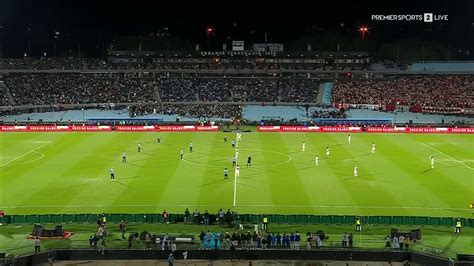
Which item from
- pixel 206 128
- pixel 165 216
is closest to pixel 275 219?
pixel 165 216

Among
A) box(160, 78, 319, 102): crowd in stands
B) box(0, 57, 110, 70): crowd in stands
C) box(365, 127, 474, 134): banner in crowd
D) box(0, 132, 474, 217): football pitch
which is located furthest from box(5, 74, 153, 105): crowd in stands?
box(365, 127, 474, 134): banner in crowd

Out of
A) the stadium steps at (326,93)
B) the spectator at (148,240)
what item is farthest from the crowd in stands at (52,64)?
the spectator at (148,240)

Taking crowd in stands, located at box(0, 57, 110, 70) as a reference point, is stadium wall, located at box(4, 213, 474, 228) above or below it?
below

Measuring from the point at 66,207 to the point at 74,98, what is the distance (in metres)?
66.0

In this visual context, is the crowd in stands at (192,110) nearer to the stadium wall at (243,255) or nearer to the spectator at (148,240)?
the spectator at (148,240)

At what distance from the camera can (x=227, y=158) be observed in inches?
2301

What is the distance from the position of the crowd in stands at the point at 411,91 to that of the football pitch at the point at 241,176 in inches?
1101

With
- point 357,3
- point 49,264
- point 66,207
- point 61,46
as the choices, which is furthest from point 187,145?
point 61,46

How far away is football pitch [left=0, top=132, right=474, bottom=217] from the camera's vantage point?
41219 millimetres

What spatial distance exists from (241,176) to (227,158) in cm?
825

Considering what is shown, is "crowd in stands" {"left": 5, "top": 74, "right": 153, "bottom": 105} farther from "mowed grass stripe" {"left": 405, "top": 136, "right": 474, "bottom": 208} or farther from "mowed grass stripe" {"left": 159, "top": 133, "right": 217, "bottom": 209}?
"mowed grass stripe" {"left": 405, "top": 136, "right": 474, "bottom": 208}

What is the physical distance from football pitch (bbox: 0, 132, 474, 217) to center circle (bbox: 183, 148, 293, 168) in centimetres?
11

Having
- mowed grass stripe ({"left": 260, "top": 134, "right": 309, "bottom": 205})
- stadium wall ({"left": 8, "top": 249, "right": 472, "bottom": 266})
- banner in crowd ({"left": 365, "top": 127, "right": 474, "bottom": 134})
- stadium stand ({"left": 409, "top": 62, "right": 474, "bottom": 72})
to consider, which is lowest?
stadium wall ({"left": 8, "top": 249, "right": 472, "bottom": 266})

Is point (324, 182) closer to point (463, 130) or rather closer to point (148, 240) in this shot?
point (148, 240)
